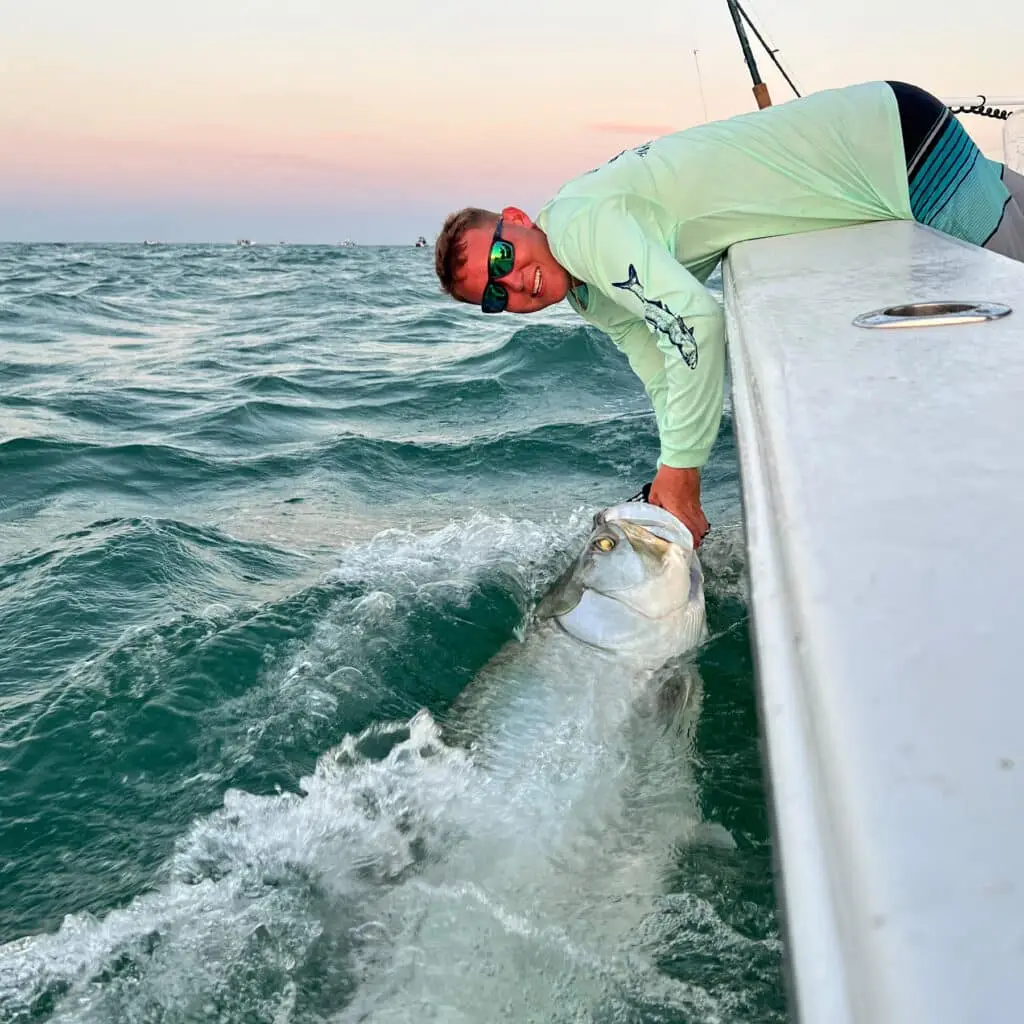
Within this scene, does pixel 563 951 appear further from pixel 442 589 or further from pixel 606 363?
pixel 606 363

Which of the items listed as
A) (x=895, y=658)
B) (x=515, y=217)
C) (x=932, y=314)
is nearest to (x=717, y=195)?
(x=515, y=217)

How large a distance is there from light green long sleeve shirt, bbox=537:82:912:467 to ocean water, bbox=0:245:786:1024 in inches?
32.1

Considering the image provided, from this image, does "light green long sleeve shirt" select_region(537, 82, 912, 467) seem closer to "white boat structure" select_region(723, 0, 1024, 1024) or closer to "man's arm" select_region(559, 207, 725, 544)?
"man's arm" select_region(559, 207, 725, 544)

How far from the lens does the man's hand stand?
259 cm

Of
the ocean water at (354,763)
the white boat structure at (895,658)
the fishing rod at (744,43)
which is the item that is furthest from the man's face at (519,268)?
the fishing rod at (744,43)

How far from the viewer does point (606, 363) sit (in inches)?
356

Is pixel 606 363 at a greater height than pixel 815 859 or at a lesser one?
lesser

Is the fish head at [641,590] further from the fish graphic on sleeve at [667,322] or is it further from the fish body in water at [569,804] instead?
the fish graphic on sleeve at [667,322]

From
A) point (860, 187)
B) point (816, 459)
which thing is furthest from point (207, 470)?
point (816, 459)

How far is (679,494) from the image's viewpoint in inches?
103

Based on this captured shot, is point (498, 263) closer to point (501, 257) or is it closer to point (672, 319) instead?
point (501, 257)

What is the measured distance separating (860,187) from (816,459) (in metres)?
1.96

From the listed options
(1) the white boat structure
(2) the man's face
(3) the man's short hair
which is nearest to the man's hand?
(2) the man's face

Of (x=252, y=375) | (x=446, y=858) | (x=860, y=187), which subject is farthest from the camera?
(x=252, y=375)
